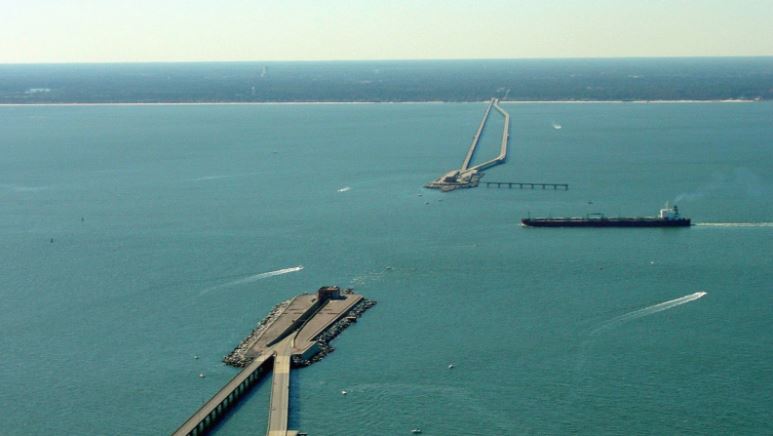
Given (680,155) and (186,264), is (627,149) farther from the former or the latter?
(186,264)

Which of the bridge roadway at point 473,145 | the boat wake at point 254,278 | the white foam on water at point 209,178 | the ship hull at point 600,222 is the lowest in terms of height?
the boat wake at point 254,278

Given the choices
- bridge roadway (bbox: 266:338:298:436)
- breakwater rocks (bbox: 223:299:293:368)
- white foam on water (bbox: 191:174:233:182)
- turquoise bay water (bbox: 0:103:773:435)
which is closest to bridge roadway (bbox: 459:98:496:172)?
turquoise bay water (bbox: 0:103:773:435)

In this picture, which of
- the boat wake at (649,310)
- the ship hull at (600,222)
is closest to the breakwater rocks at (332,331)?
the boat wake at (649,310)

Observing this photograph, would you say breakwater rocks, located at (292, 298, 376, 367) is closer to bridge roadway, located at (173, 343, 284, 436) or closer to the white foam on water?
bridge roadway, located at (173, 343, 284, 436)

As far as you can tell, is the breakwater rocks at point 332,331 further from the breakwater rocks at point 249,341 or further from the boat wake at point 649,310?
the boat wake at point 649,310

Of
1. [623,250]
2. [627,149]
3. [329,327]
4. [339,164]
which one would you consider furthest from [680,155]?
[329,327]

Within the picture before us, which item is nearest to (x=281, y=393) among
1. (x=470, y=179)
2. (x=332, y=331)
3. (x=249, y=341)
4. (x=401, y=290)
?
(x=249, y=341)

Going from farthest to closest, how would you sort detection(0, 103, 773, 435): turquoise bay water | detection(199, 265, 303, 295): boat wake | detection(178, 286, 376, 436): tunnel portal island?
detection(199, 265, 303, 295): boat wake
detection(0, 103, 773, 435): turquoise bay water
detection(178, 286, 376, 436): tunnel portal island

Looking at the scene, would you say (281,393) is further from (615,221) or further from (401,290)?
(615,221)
